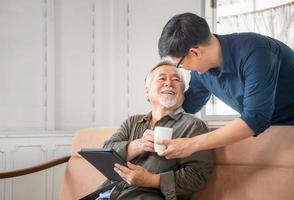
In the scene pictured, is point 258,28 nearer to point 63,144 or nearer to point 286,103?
point 286,103

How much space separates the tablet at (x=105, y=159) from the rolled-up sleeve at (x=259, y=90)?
509 mm

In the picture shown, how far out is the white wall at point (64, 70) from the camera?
3016mm

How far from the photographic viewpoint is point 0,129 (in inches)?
118

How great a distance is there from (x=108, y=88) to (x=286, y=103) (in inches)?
71.8

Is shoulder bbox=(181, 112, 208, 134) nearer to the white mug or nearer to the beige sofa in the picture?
the beige sofa

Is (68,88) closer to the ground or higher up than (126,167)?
higher up

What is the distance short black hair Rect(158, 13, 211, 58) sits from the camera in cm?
147

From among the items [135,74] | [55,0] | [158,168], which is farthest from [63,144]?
[158,168]

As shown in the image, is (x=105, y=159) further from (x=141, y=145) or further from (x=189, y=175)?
(x=189, y=175)

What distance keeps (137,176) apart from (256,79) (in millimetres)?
603

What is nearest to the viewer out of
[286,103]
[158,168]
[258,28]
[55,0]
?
[286,103]

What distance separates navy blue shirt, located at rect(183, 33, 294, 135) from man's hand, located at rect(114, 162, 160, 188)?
1.47 ft

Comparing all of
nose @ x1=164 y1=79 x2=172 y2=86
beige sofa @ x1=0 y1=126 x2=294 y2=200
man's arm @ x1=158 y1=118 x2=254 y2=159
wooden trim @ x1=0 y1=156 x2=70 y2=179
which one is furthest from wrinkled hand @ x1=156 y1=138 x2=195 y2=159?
wooden trim @ x1=0 y1=156 x2=70 y2=179

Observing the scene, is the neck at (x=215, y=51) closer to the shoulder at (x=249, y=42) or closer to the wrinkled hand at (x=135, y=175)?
the shoulder at (x=249, y=42)
